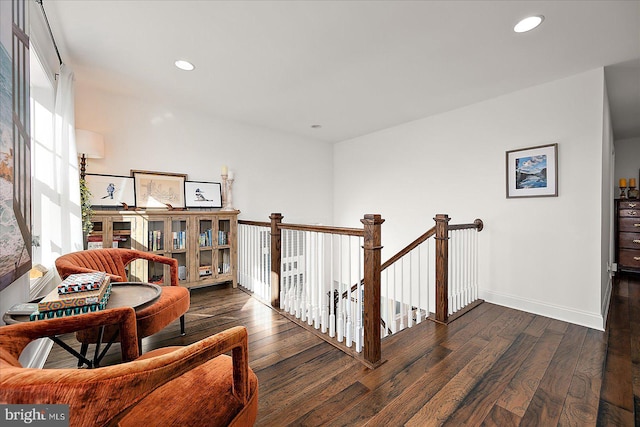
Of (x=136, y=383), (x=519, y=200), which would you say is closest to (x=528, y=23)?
(x=519, y=200)

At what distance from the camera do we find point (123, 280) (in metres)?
2.12

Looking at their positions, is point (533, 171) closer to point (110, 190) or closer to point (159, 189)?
point (159, 189)

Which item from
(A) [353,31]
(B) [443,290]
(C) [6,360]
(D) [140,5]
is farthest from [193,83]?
(B) [443,290]

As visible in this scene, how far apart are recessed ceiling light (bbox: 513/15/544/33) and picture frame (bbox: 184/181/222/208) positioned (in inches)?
145

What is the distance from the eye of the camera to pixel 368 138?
4.91 meters

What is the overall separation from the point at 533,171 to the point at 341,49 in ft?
8.02

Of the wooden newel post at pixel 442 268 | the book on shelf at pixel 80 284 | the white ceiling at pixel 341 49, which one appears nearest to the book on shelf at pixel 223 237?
the white ceiling at pixel 341 49

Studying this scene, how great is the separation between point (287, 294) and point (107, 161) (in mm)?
2651

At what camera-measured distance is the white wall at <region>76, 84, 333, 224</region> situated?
3.28 m

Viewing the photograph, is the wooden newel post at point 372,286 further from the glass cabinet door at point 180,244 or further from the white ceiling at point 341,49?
the glass cabinet door at point 180,244

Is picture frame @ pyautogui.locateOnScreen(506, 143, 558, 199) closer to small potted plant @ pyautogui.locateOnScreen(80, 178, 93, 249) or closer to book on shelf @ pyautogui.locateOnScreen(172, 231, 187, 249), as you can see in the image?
book on shelf @ pyautogui.locateOnScreen(172, 231, 187, 249)

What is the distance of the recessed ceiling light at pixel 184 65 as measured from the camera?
8.45 feet

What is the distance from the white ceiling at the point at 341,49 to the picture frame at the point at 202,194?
3.49ft

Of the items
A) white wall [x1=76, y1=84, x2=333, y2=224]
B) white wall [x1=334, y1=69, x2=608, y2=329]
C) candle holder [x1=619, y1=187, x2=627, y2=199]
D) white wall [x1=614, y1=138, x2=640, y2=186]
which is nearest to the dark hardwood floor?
white wall [x1=334, y1=69, x2=608, y2=329]
